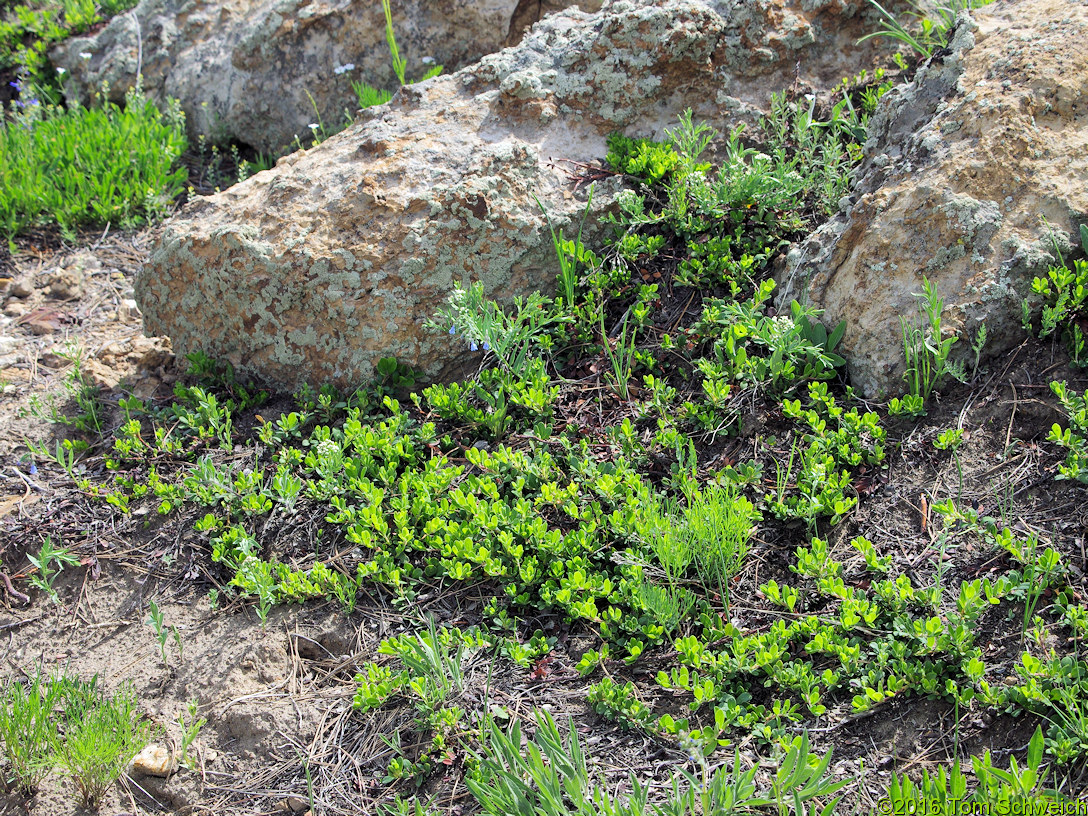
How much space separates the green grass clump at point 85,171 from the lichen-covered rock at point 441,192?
137 cm

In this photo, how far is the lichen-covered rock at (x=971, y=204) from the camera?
292 cm

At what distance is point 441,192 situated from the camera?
3553 mm

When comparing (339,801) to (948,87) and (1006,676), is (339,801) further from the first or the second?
(948,87)

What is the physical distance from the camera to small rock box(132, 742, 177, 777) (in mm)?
2498

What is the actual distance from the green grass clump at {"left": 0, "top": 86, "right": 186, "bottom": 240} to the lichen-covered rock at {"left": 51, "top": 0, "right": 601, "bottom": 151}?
0.56 m

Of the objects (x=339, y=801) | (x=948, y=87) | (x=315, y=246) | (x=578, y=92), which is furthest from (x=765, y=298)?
(x=339, y=801)

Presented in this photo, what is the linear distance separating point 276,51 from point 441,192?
264cm

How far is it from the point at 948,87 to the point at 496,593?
9.29 ft

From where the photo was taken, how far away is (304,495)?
3.19 m

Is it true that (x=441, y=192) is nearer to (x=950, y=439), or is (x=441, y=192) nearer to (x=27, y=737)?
(x=950, y=439)

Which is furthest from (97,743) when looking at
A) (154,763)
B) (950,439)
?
(950,439)

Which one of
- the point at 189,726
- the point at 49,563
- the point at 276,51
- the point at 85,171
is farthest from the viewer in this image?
the point at 276,51

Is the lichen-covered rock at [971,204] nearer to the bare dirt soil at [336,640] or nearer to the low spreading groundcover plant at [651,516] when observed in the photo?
the low spreading groundcover plant at [651,516]

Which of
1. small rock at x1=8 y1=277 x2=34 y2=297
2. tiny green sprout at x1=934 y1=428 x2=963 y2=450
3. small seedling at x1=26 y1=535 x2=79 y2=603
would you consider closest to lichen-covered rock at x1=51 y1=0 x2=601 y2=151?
small rock at x1=8 y1=277 x2=34 y2=297
